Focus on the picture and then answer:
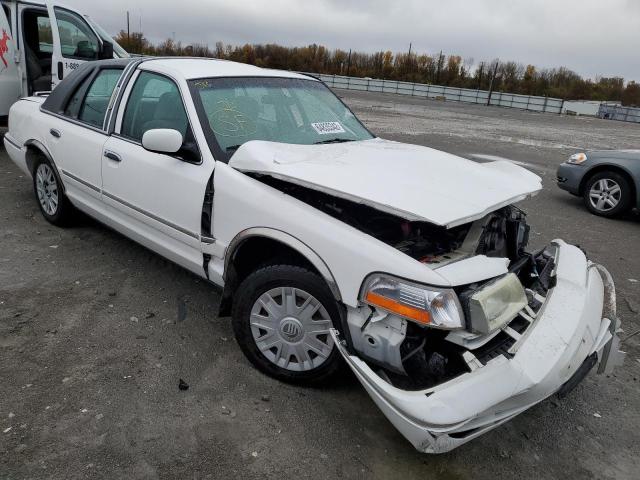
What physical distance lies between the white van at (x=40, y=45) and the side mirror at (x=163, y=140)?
18.6 feet

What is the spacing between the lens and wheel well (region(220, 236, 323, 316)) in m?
2.79

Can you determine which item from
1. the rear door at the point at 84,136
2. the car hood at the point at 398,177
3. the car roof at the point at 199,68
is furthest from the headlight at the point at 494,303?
the rear door at the point at 84,136

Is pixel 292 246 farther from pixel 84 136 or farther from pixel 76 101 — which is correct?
pixel 76 101

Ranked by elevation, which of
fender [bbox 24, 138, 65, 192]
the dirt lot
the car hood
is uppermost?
the car hood

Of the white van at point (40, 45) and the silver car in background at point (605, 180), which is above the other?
the white van at point (40, 45)

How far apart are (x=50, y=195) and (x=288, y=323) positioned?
3.34 metres

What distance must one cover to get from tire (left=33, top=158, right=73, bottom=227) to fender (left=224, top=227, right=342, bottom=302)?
2.50m

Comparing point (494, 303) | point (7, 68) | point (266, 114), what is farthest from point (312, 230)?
point (7, 68)

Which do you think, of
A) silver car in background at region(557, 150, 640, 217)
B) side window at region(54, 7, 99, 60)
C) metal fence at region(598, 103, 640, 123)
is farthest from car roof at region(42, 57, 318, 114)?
metal fence at region(598, 103, 640, 123)

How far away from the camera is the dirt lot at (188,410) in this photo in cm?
234

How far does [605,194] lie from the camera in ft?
23.1

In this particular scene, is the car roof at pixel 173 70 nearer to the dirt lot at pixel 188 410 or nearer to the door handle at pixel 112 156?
the door handle at pixel 112 156

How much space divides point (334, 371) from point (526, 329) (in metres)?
0.99

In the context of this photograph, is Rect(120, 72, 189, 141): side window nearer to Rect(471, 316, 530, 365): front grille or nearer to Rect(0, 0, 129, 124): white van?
Rect(471, 316, 530, 365): front grille
